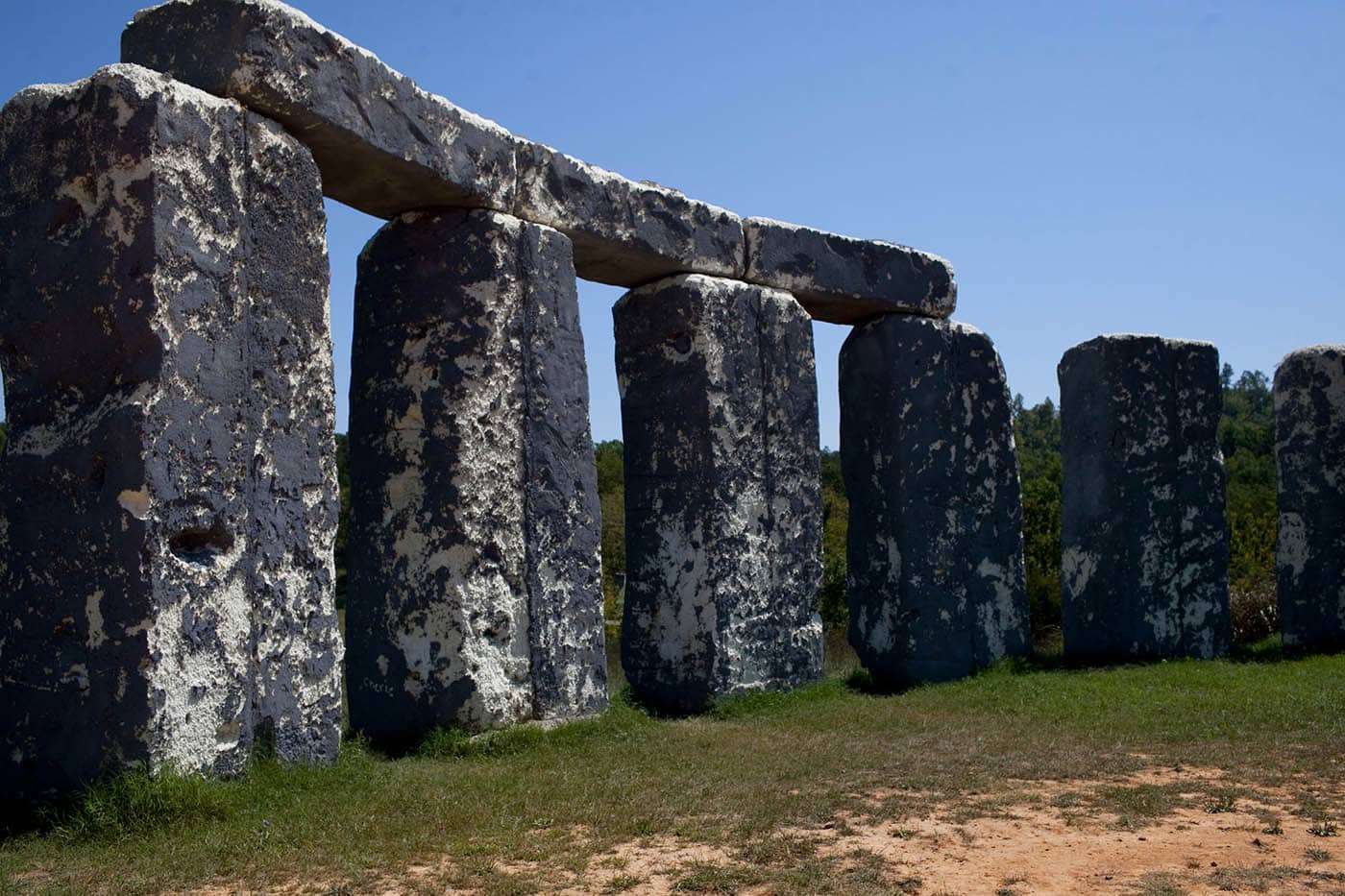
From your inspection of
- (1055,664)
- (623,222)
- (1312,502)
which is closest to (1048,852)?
(623,222)

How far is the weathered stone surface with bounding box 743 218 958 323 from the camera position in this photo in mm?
9320

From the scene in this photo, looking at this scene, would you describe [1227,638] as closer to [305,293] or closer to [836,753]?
[836,753]

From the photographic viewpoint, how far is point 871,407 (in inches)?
399

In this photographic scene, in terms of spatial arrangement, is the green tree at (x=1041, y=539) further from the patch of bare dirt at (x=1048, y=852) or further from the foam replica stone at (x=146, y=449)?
the foam replica stone at (x=146, y=449)

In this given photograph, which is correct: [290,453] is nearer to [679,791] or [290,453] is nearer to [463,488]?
[463,488]

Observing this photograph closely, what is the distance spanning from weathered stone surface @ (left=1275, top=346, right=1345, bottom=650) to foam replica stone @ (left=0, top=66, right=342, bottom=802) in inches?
341

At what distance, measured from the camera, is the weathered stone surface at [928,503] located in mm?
9875

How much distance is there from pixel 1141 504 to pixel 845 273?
3.12 metres

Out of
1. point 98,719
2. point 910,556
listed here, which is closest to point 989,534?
point 910,556

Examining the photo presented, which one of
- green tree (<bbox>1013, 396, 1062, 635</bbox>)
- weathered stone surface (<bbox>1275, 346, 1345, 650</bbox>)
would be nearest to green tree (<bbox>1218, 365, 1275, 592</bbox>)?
weathered stone surface (<bbox>1275, 346, 1345, 650</bbox>)

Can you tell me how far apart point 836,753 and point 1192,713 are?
7.98ft

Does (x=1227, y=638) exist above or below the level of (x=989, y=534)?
below

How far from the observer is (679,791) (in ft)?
18.8

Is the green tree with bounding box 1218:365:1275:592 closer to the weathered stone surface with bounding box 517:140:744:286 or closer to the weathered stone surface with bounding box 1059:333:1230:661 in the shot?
the weathered stone surface with bounding box 1059:333:1230:661
